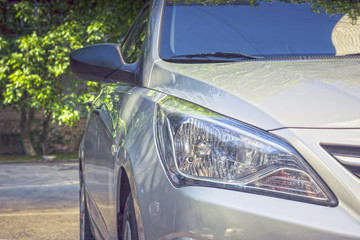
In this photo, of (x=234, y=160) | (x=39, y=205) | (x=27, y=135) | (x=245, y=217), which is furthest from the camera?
(x=27, y=135)

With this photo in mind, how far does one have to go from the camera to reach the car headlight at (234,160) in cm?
179

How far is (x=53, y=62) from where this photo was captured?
1443cm

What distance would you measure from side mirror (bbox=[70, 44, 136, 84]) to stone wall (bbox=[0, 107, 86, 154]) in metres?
16.0

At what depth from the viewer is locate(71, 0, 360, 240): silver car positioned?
175 centimetres

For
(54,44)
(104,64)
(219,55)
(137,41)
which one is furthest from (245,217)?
(54,44)

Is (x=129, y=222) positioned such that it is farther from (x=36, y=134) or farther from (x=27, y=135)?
(x=36, y=134)

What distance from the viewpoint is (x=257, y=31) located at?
117 inches

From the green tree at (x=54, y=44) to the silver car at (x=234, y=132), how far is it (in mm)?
10345

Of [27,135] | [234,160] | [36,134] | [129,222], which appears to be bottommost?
[36,134]

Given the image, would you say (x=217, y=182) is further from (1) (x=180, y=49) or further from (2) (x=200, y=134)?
(1) (x=180, y=49)

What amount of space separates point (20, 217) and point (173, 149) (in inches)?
176

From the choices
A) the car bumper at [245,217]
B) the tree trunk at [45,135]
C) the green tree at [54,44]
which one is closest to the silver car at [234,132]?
the car bumper at [245,217]

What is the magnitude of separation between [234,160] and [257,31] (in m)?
1.26

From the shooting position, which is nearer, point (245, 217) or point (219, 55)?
point (245, 217)
